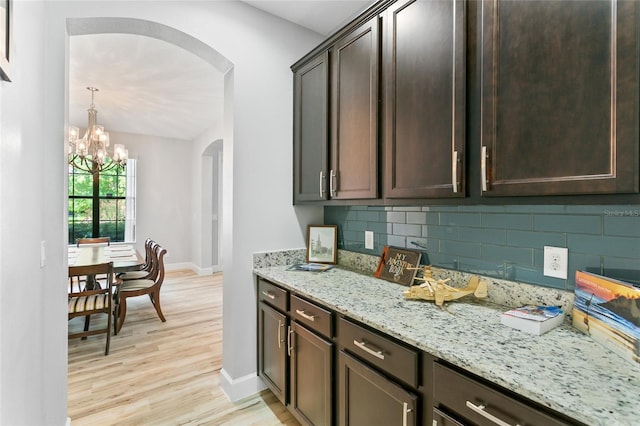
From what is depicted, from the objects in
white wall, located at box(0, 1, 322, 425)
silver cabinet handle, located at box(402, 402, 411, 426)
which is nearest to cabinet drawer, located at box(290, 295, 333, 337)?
silver cabinet handle, located at box(402, 402, 411, 426)

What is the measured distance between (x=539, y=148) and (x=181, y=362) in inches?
117

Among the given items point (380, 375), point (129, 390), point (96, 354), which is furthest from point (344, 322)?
point (96, 354)

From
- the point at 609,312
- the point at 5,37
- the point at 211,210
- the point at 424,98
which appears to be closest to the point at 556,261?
the point at 609,312

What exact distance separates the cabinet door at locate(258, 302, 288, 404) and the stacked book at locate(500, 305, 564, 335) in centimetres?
120

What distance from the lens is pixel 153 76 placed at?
3.39 meters

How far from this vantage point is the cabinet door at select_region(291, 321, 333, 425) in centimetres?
152

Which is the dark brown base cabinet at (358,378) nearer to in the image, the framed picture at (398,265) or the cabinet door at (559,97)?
the framed picture at (398,265)

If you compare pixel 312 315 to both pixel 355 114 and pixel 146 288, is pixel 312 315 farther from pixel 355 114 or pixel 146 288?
pixel 146 288

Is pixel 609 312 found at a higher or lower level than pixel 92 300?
higher

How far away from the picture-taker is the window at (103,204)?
5.61 metres

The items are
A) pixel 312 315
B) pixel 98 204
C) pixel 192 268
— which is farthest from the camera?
pixel 192 268

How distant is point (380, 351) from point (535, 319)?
58cm

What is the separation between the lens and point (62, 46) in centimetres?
161

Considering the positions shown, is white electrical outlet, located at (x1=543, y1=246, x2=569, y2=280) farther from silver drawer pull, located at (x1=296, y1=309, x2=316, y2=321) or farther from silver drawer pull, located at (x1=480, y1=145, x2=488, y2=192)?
silver drawer pull, located at (x1=296, y1=309, x2=316, y2=321)
